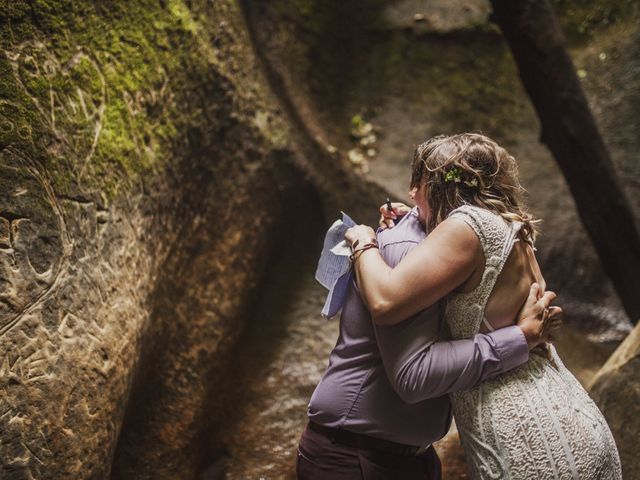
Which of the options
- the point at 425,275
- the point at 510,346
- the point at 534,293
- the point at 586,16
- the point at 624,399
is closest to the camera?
the point at 425,275

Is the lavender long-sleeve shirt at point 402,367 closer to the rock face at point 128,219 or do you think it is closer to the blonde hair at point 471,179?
the blonde hair at point 471,179

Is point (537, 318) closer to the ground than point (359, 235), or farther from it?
closer to the ground

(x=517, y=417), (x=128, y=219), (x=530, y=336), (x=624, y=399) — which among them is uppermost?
(x=128, y=219)

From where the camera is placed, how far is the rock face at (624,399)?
2723 millimetres

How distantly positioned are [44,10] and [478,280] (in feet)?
6.98

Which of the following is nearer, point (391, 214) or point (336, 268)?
point (336, 268)

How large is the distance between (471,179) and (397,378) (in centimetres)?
71

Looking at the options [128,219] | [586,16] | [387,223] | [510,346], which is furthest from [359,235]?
[586,16]

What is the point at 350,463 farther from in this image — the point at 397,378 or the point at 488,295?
the point at 488,295

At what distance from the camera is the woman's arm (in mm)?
1837

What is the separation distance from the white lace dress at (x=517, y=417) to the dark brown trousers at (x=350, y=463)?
0.23 m

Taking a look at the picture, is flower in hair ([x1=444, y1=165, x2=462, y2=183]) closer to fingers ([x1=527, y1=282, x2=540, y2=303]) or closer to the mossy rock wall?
fingers ([x1=527, y1=282, x2=540, y2=303])

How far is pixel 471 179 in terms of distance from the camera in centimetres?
202

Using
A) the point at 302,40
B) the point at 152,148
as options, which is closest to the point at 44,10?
the point at 152,148
